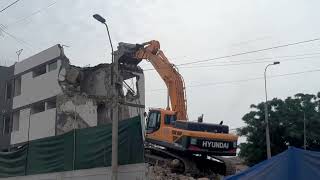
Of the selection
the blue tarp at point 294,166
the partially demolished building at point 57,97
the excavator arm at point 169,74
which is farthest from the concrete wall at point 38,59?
the blue tarp at point 294,166

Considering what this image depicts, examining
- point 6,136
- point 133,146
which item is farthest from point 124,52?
point 6,136

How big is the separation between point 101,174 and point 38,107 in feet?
78.0

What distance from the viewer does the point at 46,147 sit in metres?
17.2

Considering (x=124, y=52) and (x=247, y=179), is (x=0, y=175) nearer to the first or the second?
(x=124, y=52)

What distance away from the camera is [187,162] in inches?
758

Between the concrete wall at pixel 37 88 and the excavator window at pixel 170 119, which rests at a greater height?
the concrete wall at pixel 37 88

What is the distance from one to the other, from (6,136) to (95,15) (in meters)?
27.7

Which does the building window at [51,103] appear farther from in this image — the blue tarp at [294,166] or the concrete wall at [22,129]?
→ the blue tarp at [294,166]

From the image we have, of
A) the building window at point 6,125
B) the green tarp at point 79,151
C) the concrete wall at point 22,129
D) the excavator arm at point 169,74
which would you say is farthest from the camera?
the building window at point 6,125

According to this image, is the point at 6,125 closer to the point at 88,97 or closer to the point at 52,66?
the point at 52,66

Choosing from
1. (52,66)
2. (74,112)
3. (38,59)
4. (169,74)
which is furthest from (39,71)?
(169,74)

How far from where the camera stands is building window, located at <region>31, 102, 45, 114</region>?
36.8 m

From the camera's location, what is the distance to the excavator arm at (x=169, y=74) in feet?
72.2

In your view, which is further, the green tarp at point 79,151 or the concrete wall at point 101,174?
the green tarp at point 79,151
